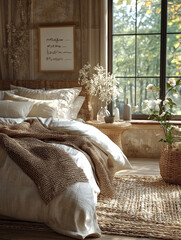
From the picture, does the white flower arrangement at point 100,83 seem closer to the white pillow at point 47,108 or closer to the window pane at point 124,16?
the white pillow at point 47,108

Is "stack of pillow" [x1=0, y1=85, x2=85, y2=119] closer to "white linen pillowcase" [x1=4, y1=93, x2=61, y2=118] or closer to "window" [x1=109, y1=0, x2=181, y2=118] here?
"white linen pillowcase" [x1=4, y1=93, x2=61, y2=118]

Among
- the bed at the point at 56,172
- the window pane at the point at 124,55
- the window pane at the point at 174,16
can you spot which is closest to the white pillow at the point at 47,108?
the bed at the point at 56,172

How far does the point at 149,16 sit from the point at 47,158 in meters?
3.29

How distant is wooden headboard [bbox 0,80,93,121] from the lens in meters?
4.96

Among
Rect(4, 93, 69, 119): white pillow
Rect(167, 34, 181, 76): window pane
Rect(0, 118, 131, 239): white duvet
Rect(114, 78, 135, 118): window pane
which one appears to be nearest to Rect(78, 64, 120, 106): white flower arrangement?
Rect(114, 78, 135, 118): window pane

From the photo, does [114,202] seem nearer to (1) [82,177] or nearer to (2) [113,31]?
(1) [82,177]

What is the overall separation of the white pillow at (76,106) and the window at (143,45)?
2.26 feet

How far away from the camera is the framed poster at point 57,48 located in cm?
510

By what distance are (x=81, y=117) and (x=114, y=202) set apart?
2030 millimetres

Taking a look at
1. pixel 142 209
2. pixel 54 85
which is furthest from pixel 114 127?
pixel 142 209

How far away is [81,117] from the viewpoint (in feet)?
16.3

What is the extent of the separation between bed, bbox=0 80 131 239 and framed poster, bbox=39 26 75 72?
916mm

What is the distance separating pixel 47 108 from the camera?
4301 mm

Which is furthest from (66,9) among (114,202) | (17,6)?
(114,202)
